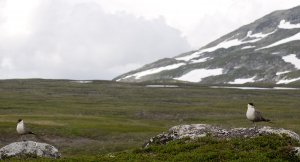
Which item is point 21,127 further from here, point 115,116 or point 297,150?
point 115,116

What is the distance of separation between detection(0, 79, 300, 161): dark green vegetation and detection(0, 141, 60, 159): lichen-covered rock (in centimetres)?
347

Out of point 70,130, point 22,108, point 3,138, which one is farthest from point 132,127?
point 22,108

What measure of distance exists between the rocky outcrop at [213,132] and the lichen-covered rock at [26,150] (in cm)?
766

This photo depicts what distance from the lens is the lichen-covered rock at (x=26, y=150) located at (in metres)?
34.1

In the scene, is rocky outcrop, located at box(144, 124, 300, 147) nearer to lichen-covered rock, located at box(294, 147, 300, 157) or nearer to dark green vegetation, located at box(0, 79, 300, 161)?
dark green vegetation, located at box(0, 79, 300, 161)

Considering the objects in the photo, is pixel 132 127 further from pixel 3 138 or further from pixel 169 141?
pixel 169 141

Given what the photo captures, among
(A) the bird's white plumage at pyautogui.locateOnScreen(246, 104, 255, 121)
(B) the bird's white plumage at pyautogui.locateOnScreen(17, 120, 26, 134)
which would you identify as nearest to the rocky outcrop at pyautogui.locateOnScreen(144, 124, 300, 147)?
(A) the bird's white plumage at pyautogui.locateOnScreen(246, 104, 255, 121)

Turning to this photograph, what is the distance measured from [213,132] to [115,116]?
65819mm

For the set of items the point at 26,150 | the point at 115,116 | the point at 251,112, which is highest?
the point at 251,112

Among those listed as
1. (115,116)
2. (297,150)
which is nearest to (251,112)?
(297,150)

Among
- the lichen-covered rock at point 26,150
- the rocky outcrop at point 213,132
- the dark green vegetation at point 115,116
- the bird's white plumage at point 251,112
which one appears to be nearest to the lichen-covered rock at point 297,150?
the rocky outcrop at point 213,132

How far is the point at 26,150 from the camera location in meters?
34.6

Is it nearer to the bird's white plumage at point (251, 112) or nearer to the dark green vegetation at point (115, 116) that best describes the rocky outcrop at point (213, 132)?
the bird's white plumage at point (251, 112)

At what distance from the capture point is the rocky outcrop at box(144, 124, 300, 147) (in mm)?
31706
